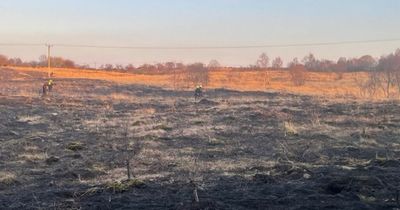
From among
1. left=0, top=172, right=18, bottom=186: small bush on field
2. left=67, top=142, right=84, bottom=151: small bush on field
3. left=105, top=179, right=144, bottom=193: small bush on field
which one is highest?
left=105, top=179, right=144, bottom=193: small bush on field

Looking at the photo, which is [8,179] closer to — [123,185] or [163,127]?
[123,185]

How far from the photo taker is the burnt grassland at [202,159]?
7289 mm

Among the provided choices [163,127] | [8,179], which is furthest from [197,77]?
[8,179]

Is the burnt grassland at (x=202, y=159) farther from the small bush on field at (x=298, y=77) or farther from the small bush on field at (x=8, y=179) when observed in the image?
the small bush on field at (x=298, y=77)

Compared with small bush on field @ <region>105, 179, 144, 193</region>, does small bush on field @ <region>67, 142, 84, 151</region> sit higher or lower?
lower

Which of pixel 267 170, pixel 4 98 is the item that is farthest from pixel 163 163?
pixel 4 98

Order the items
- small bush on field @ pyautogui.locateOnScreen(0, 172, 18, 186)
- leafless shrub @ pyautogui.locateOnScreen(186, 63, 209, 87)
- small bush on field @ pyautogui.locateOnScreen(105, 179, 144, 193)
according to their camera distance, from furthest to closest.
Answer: leafless shrub @ pyautogui.locateOnScreen(186, 63, 209, 87) → small bush on field @ pyautogui.locateOnScreen(0, 172, 18, 186) → small bush on field @ pyautogui.locateOnScreen(105, 179, 144, 193)

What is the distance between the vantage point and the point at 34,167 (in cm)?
1076

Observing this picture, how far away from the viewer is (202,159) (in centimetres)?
1150

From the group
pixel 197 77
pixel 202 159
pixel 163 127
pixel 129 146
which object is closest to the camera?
pixel 202 159

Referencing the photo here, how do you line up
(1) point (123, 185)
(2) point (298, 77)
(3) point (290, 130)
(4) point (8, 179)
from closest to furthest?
1. (1) point (123, 185)
2. (4) point (8, 179)
3. (3) point (290, 130)
4. (2) point (298, 77)

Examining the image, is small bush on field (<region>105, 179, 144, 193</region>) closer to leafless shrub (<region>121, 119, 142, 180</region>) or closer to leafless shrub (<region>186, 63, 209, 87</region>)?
leafless shrub (<region>121, 119, 142, 180</region>)

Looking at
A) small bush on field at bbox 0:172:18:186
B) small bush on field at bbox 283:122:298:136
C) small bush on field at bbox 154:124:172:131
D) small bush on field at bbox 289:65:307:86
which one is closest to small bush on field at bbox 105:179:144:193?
small bush on field at bbox 0:172:18:186

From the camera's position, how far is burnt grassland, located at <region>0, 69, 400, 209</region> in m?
7.29
